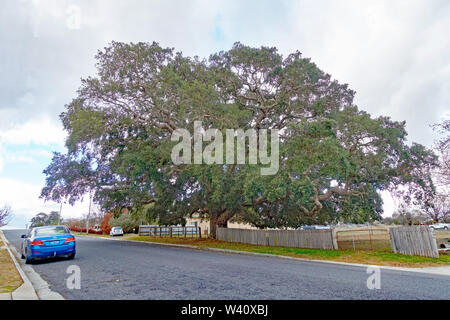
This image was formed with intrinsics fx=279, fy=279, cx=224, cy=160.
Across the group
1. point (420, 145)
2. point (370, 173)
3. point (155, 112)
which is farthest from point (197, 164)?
point (420, 145)

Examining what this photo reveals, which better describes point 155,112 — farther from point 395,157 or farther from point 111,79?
point 395,157

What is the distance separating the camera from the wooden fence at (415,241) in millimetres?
13156

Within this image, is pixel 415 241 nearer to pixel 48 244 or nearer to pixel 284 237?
pixel 284 237

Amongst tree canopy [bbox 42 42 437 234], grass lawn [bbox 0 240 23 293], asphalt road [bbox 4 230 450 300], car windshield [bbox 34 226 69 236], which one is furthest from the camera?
tree canopy [bbox 42 42 437 234]

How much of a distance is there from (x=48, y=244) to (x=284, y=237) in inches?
562

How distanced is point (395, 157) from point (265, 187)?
29.3 feet

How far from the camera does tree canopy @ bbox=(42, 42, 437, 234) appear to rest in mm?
15953

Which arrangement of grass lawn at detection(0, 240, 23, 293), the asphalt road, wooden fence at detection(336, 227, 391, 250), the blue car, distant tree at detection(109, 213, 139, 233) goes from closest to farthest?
the asphalt road < grass lawn at detection(0, 240, 23, 293) < the blue car < wooden fence at detection(336, 227, 391, 250) < distant tree at detection(109, 213, 139, 233)

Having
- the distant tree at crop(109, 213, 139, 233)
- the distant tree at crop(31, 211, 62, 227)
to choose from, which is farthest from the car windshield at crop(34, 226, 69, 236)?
the distant tree at crop(31, 211, 62, 227)

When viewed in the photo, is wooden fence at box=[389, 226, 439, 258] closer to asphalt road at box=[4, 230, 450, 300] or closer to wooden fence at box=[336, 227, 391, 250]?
wooden fence at box=[336, 227, 391, 250]

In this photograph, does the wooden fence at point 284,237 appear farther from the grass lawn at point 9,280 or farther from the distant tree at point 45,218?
the distant tree at point 45,218

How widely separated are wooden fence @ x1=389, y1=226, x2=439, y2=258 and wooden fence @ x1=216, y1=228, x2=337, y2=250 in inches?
131

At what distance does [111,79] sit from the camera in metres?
19.3

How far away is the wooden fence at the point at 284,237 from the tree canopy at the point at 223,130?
1.70 metres
